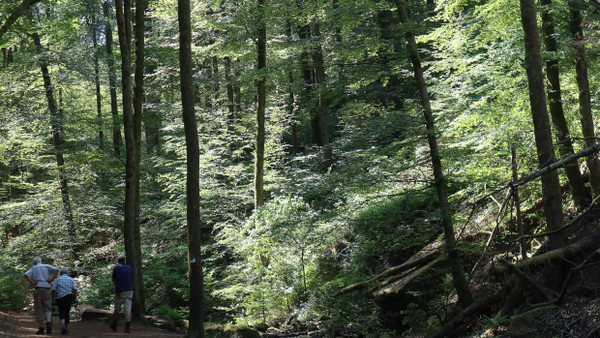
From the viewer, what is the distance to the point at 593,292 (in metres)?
5.88

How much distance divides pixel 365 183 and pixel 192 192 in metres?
3.52

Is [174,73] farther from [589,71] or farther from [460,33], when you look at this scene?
[589,71]

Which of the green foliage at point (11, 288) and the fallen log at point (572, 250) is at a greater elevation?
the fallen log at point (572, 250)

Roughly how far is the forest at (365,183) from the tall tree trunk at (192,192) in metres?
0.04

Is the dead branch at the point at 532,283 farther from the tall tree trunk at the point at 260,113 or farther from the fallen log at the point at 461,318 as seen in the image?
the tall tree trunk at the point at 260,113

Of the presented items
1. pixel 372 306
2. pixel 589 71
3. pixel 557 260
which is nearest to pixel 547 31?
pixel 589 71

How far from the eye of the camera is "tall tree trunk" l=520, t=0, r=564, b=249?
7.08 metres

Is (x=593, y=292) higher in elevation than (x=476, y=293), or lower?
higher

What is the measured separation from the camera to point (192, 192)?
32.4 ft

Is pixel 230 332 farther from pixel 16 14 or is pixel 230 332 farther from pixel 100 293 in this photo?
pixel 16 14

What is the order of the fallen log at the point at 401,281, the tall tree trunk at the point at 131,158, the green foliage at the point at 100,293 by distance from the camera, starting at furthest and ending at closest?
1. the green foliage at the point at 100,293
2. the tall tree trunk at the point at 131,158
3. the fallen log at the point at 401,281

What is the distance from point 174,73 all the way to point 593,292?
14.5 meters

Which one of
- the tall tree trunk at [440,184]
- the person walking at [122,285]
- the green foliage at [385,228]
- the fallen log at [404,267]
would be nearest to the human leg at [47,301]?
the person walking at [122,285]

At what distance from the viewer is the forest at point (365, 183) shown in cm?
742
